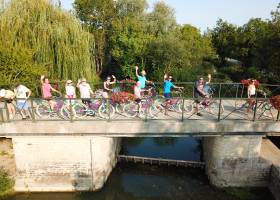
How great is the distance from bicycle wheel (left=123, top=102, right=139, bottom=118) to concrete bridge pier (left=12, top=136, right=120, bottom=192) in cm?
134

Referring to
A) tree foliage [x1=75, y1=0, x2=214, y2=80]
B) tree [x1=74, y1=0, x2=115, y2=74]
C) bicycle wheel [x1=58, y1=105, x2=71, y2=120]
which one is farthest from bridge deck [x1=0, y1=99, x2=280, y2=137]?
tree [x1=74, y1=0, x2=115, y2=74]

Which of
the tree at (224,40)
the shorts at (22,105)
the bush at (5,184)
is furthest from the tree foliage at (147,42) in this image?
the bush at (5,184)

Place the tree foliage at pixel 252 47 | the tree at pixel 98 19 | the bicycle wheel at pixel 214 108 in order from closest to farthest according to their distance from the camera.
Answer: the bicycle wheel at pixel 214 108 < the tree foliage at pixel 252 47 < the tree at pixel 98 19

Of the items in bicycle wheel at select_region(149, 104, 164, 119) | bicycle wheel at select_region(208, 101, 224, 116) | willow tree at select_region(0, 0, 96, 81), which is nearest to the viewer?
bicycle wheel at select_region(149, 104, 164, 119)

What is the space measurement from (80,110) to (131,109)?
6.38 feet

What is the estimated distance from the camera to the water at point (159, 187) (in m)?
11.3

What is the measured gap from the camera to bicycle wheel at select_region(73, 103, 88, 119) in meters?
10.9

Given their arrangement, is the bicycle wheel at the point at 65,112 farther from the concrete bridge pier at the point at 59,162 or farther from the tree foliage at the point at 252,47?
the tree foliage at the point at 252,47

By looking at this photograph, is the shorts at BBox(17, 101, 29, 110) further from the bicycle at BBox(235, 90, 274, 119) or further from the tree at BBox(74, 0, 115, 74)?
the tree at BBox(74, 0, 115, 74)

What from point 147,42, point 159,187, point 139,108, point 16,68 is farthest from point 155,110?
point 147,42

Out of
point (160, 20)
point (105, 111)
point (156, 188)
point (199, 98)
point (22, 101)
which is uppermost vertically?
point (160, 20)

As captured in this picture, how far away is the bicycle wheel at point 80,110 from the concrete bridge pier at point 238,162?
5202 mm

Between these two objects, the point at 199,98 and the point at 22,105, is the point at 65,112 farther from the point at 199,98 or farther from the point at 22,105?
the point at 199,98

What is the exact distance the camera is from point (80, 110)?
433 inches
